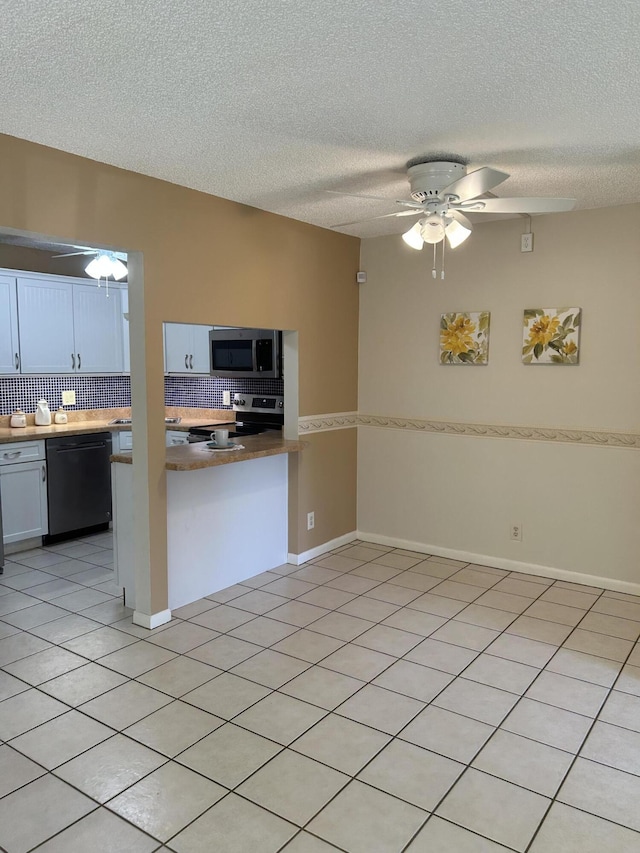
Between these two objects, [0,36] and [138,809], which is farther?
[138,809]

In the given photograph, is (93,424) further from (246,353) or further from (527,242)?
(527,242)

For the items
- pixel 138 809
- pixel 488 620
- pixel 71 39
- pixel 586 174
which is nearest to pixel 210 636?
pixel 138 809

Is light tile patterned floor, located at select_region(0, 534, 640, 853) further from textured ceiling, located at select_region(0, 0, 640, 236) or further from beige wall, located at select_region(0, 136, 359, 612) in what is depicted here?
textured ceiling, located at select_region(0, 0, 640, 236)

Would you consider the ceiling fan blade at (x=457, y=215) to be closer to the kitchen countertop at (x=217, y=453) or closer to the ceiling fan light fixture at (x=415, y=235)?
the ceiling fan light fixture at (x=415, y=235)

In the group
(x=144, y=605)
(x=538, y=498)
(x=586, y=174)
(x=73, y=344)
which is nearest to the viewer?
(x=586, y=174)

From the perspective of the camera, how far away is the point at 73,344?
5.36 metres

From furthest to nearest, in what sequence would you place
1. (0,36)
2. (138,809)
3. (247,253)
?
1. (247,253)
2. (138,809)
3. (0,36)

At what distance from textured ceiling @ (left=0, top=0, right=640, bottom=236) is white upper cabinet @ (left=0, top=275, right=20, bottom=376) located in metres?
2.24

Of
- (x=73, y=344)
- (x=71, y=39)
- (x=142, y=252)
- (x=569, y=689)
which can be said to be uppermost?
(x=71, y=39)

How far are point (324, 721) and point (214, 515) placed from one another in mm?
1653

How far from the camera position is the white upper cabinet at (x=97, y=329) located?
17.6 ft

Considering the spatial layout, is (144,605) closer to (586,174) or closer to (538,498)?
(538,498)

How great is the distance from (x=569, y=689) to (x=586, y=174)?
250cm

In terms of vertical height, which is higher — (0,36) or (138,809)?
(0,36)
